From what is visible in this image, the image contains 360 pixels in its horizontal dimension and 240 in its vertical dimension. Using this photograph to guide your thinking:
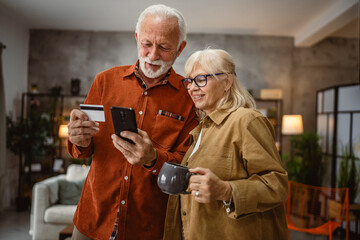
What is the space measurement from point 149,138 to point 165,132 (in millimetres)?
130

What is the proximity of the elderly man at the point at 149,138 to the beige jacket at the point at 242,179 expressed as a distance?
15cm

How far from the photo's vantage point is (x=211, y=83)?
132 centimetres

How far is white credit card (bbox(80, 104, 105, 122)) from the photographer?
1120mm

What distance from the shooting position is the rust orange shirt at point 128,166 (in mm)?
1294

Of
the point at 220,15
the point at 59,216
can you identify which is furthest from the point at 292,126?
the point at 59,216

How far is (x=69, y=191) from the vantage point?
4113 millimetres

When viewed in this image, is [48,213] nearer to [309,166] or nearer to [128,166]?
[128,166]

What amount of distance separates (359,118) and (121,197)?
4408 mm

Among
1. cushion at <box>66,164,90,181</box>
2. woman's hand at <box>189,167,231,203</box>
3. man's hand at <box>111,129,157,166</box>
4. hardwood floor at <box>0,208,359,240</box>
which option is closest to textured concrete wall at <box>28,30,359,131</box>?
cushion at <box>66,164,90,181</box>

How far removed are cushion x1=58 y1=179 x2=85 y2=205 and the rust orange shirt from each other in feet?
9.83

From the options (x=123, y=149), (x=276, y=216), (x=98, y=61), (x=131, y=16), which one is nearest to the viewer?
(x=123, y=149)

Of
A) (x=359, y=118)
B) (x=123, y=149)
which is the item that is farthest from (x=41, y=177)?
(x=359, y=118)

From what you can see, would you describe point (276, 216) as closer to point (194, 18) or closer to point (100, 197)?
point (100, 197)

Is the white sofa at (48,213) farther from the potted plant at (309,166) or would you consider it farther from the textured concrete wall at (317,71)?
the textured concrete wall at (317,71)
